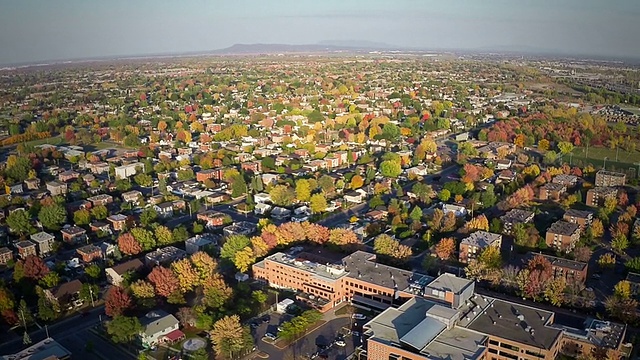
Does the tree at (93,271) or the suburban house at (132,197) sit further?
the suburban house at (132,197)

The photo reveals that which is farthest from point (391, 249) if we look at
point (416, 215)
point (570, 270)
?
point (570, 270)

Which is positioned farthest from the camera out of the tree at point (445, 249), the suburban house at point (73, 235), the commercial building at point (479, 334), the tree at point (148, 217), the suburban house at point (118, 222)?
the suburban house at point (118, 222)

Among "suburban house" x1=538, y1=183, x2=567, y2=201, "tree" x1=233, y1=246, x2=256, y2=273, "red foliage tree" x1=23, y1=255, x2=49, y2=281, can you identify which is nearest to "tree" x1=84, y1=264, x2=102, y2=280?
"red foliage tree" x1=23, y1=255, x2=49, y2=281

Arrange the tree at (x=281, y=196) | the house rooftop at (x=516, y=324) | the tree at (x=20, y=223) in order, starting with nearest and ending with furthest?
1. the house rooftop at (x=516, y=324)
2. the tree at (x=20, y=223)
3. the tree at (x=281, y=196)

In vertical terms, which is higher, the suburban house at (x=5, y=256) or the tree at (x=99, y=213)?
the tree at (x=99, y=213)

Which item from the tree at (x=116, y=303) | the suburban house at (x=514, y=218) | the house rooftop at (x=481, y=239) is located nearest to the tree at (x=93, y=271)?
the tree at (x=116, y=303)

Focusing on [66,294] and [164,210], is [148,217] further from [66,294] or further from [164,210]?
[66,294]

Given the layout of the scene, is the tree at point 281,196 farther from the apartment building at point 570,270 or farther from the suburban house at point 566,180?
the suburban house at point 566,180

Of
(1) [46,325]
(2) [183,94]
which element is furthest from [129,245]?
(2) [183,94]
